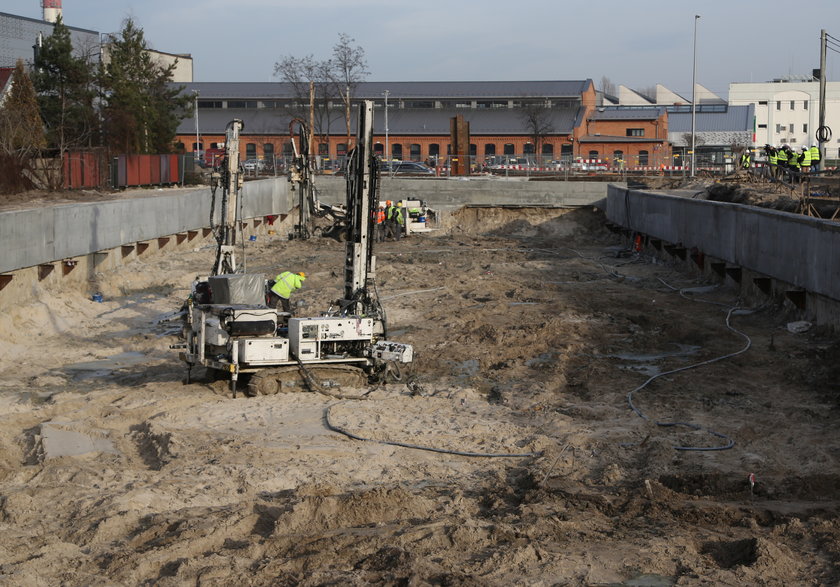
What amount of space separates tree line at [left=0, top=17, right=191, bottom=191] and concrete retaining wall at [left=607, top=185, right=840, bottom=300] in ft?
69.5

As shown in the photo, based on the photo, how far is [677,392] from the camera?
13.9 m

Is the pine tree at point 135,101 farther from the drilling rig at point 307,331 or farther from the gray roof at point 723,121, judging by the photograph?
the gray roof at point 723,121

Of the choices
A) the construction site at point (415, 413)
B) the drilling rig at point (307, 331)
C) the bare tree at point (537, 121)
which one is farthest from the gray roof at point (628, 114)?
the drilling rig at point (307, 331)

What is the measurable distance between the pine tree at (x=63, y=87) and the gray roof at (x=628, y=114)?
45.9 metres

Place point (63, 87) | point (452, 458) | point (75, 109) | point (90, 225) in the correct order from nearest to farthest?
point (452, 458) → point (90, 225) → point (75, 109) → point (63, 87)

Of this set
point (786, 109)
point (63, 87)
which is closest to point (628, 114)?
point (786, 109)

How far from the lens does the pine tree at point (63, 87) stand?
46406 millimetres

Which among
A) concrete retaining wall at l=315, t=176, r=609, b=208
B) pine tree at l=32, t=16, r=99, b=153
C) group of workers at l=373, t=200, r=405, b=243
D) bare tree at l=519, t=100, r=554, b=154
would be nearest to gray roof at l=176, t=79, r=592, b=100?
bare tree at l=519, t=100, r=554, b=154

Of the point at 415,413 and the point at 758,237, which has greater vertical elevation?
the point at 758,237

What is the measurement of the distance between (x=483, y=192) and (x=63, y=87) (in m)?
20.4

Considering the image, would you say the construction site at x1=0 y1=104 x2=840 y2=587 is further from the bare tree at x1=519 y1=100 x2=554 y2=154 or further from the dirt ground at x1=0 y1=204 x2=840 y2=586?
the bare tree at x1=519 y1=100 x2=554 y2=154

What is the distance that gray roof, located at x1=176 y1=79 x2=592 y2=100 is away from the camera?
8581cm

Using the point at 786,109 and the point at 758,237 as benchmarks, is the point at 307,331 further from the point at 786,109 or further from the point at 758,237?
the point at 786,109

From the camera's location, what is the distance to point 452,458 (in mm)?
11094
